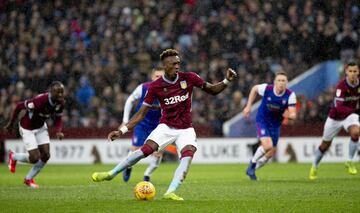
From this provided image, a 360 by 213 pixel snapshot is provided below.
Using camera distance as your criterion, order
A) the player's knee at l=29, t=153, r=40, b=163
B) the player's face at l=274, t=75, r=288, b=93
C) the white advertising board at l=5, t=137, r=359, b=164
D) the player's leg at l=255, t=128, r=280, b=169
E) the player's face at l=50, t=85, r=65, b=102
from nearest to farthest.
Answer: the player's face at l=50, t=85, r=65, b=102 < the player's knee at l=29, t=153, r=40, b=163 < the player's face at l=274, t=75, r=288, b=93 < the player's leg at l=255, t=128, r=280, b=169 < the white advertising board at l=5, t=137, r=359, b=164

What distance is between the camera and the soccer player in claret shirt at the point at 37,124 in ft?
52.6

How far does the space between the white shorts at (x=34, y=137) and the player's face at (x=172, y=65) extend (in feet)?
17.2

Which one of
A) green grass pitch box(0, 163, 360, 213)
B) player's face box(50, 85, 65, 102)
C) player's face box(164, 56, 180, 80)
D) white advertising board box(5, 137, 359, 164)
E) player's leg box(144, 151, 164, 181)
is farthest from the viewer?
white advertising board box(5, 137, 359, 164)

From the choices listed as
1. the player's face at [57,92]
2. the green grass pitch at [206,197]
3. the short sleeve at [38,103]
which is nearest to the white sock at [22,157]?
the green grass pitch at [206,197]

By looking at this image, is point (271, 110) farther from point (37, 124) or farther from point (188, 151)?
point (188, 151)

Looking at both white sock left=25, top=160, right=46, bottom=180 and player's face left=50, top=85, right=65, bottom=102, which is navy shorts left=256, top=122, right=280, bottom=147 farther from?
white sock left=25, top=160, right=46, bottom=180

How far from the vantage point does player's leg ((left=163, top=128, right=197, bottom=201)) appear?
38.1ft

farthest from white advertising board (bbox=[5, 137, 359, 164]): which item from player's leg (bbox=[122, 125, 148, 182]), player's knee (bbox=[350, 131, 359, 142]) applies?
player's leg (bbox=[122, 125, 148, 182])

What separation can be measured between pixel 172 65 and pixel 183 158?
1487mm

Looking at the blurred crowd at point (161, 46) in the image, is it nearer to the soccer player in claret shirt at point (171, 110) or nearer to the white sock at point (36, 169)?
the white sock at point (36, 169)

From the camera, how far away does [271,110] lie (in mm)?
17234

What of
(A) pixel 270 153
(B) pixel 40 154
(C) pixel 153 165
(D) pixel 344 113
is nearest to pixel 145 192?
(C) pixel 153 165

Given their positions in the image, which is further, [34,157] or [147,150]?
[34,157]

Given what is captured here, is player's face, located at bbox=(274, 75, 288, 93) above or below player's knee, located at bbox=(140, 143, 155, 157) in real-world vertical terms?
above
